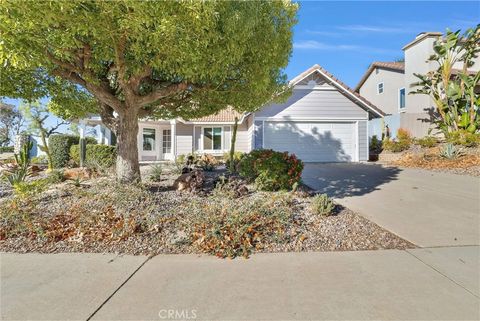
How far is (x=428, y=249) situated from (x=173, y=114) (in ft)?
22.9

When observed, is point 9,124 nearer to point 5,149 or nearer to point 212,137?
point 5,149

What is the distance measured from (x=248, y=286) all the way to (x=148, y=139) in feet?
53.2

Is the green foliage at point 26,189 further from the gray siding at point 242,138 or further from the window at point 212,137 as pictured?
the gray siding at point 242,138

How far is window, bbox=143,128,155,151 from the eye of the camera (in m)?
17.4

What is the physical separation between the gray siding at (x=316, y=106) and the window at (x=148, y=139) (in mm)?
8279

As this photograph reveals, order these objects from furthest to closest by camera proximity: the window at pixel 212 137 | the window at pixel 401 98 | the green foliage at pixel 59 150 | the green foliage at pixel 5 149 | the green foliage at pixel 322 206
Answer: the green foliage at pixel 5 149 < the window at pixel 401 98 < the window at pixel 212 137 < the green foliage at pixel 59 150 < the green foliage at pixel 322 206

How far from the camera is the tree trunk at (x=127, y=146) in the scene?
20.1 feet

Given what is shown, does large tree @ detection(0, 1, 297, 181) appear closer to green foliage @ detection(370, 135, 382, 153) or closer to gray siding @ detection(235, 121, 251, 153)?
gray siding @ detection(235, 121, 251, 153)

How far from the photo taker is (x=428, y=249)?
12.7 ft

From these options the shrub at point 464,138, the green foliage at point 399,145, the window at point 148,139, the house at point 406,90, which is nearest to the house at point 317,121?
the green foliage at point 399,145

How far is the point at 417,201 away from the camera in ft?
20.6

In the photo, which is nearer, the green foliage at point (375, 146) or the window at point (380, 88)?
the green foliage at point (375, 146)

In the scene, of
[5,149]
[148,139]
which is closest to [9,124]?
[5,149]

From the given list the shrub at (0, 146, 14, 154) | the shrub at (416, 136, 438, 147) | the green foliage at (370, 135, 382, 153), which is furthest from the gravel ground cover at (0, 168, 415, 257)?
the shrub at (0, 146, 14, 154)
